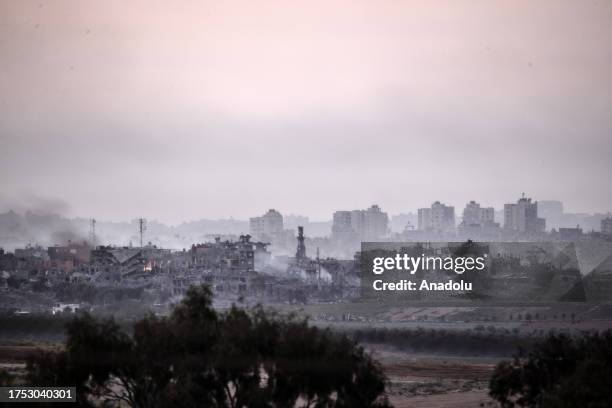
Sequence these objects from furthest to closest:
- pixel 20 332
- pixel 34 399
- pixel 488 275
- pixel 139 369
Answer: pixel 488 275 → pixel 20 332 → pixel 139 369 → pixel 34 399

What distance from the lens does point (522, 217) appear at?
125562mm

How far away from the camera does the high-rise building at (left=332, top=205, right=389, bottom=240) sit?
421 ft

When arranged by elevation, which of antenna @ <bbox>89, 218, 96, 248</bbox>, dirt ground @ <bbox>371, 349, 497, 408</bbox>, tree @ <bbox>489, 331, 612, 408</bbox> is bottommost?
dirt ground @ <bbox>371, 349, 497, 408</bbox>

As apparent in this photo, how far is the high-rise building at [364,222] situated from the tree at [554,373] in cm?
10279

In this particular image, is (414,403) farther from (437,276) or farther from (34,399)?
(437,276)

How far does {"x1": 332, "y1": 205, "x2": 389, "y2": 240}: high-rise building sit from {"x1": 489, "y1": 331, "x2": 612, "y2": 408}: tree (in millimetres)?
102787

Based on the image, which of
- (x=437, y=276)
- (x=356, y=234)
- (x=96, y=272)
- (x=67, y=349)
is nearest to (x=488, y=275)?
(x=437, y=276)

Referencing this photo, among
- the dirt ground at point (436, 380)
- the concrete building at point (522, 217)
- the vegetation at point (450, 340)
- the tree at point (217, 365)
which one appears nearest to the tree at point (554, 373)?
the tree at point (217, 365)

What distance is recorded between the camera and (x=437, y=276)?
69.6 m

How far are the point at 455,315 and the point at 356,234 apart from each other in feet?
225

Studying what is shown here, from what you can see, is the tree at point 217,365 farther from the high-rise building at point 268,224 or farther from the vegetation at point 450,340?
the high-rise building at point 268,224

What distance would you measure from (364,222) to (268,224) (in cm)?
1112

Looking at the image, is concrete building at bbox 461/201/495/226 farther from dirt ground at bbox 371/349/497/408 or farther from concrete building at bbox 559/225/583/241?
dirt ground at bbox 371/349/497/408

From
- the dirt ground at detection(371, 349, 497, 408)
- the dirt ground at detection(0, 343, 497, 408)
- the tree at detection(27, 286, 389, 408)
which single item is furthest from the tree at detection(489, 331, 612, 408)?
the dirt ground at detection(371, 349, 497, 408)
